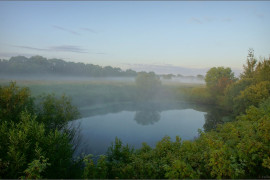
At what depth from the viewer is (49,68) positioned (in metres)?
139

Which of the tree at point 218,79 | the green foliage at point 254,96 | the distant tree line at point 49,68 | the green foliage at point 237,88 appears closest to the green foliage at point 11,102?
the green foliage at point 254,96

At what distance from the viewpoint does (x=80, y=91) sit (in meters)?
86.2

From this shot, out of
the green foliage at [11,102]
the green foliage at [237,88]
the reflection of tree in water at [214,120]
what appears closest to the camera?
the green foliage at [11,102]

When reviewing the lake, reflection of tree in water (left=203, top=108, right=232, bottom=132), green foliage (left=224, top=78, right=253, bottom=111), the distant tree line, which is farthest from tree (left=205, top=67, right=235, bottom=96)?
the distant tree line

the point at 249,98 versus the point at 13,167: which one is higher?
the point at 249,98

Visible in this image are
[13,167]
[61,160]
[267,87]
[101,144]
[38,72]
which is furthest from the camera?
[38,72]

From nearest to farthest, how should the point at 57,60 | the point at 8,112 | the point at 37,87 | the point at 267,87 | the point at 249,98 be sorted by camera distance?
1. the point at 8,112
2. the point at 267,87
3. the point at 249,98
4. the point at 37,87
5. the point at 57,60

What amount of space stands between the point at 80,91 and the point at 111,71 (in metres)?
103

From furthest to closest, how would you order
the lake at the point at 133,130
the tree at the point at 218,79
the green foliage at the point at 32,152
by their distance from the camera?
the tree at the point at 218,79
the lake at the point at 133,130
the green foliage at the point at 32,152

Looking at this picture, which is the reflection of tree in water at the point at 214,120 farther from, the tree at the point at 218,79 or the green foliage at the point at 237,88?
the tree at the point at 218,79

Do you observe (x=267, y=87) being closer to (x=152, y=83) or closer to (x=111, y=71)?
(x=152, y=83)

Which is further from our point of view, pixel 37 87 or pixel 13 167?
pixel 37 87

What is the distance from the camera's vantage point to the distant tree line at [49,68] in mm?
107356

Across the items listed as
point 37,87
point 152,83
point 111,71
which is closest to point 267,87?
point 152,83
